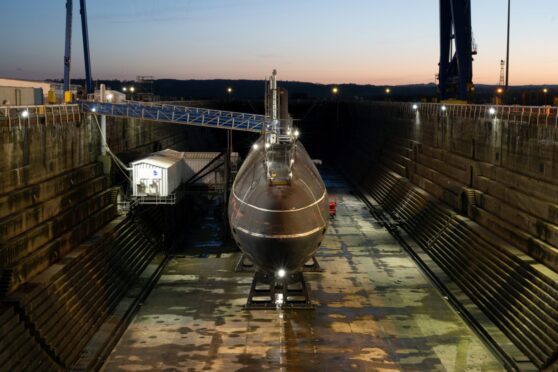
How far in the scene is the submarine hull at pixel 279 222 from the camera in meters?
25.8

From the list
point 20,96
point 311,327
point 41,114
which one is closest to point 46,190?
point 41,114

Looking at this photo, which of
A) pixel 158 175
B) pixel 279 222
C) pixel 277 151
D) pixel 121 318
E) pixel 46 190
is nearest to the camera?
pixel 279 222

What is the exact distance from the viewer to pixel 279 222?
2573cm

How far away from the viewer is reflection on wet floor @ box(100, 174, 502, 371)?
26.1 metres

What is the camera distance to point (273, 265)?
26469mm

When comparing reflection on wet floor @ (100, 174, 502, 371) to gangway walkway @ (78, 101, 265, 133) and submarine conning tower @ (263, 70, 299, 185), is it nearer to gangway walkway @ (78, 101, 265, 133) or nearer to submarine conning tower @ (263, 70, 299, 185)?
submarine conning tower @ (263, 70, 299, 185)

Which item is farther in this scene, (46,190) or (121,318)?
(121,318)

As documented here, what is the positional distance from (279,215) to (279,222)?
31 cm

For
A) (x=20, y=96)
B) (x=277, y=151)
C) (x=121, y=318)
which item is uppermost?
(x=20, y=96)

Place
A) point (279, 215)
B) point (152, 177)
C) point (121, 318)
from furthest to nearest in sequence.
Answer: point (152, 177), point (121, 318), point (279, 215)

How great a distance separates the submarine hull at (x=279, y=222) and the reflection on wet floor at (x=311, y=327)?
387 centimetres

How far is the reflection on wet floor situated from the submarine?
11.9ft

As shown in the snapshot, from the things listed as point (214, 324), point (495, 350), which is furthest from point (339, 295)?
point (495, 350)

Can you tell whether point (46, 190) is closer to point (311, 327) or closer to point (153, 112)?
point (311, 327)
